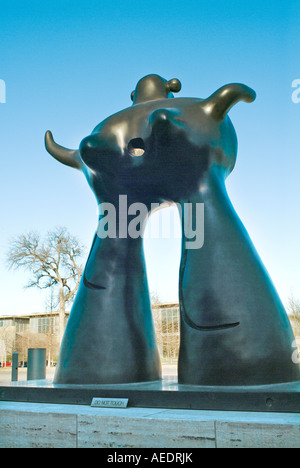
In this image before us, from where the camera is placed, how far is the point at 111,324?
4605mm

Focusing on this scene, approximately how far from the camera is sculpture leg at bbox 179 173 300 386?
3.91m

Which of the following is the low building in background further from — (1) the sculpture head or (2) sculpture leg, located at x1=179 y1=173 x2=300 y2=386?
(2) sculpture leg, located at x1=179 y1=173 x2=300 y2=386

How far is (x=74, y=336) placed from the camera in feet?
15.4

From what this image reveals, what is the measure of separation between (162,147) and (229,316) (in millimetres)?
2123

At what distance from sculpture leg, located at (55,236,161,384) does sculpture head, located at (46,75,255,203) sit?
76 centimetres

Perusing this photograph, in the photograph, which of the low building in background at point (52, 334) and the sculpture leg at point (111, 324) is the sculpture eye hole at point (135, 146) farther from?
the low building in background at point (52, 334)

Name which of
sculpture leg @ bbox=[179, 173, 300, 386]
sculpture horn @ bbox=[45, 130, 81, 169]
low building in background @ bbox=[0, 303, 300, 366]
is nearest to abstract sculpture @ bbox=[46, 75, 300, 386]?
sculpture leg @ bbox=[179, 173, 300, 386]

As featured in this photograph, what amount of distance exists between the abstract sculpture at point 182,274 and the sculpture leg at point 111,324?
1 cm

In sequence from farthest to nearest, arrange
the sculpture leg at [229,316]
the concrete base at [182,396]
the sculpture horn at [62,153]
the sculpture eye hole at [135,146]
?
1. the sculpture horn at [62,153]
2. the sculpture eye hole at [135,146]
3. the sculpture leg at [229,316]
4. the concrete base at [182,396]

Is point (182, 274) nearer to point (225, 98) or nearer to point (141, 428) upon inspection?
point (141, 428)

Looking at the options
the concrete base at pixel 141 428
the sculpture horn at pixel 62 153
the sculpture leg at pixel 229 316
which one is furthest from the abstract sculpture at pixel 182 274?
the concrete base at pixel 141 428

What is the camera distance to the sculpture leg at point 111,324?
448cm
